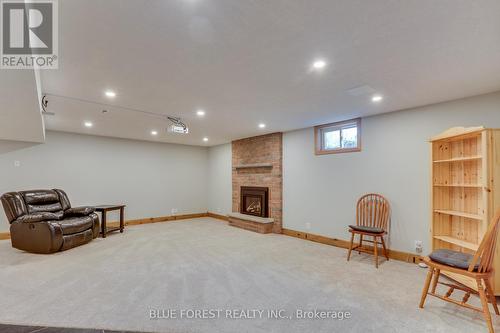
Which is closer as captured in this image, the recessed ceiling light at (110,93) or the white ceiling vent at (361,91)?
the white ceiling vent at (361,91)

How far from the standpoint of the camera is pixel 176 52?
83.1 inches

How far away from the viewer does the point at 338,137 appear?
189 inches

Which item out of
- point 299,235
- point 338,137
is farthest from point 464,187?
point 299,235

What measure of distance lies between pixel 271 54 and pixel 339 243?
147 inches

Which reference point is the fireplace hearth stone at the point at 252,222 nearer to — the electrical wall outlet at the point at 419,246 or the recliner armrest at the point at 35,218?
the electrical wall outlet at the point at 419,246

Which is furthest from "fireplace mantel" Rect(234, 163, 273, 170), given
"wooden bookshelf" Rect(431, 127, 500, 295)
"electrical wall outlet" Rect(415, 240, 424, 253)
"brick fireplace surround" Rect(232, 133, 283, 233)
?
"wooden bookshelf" Rect(431, 127, 500, 295)

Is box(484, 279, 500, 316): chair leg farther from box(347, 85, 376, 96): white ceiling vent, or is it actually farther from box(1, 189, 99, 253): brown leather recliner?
box(1, 189, 99, 253): brown leather recliner

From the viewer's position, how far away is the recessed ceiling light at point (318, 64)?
2.27 m

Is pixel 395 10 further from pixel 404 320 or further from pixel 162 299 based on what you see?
pixel 162 299

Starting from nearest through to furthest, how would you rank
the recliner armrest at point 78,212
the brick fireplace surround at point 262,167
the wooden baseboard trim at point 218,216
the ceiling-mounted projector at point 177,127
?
the ceiling-mounted projector at point 177,127
the recliner armrest at point 78,212
the brick fireplace surround at point 262,167
the wooden baseboard trim at point 218,216

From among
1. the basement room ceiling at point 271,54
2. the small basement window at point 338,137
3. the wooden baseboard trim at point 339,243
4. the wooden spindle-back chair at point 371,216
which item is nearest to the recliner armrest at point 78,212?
the basement room ceiling at point 271,54

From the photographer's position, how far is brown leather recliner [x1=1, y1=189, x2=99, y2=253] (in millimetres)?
4047

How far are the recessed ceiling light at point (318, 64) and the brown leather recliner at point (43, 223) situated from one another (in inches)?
184

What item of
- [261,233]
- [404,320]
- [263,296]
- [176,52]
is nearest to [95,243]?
[261,233]
